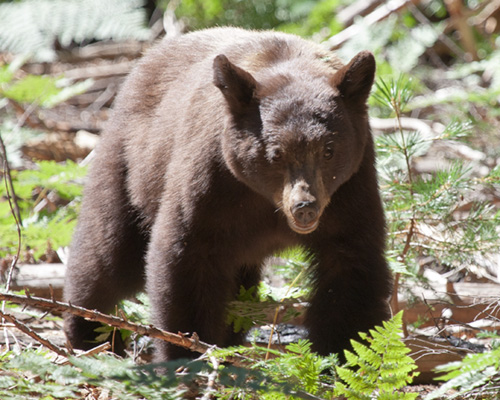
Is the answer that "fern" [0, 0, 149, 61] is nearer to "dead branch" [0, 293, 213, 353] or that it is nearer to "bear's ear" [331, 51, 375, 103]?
"bear's ear" [331, 51, 375, 103]

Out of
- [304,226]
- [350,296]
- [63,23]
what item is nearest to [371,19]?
[63,23]

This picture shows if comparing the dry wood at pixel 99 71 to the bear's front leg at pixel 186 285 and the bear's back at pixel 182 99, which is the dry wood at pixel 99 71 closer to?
the bear's back at pixel 182 99

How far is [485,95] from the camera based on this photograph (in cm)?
838

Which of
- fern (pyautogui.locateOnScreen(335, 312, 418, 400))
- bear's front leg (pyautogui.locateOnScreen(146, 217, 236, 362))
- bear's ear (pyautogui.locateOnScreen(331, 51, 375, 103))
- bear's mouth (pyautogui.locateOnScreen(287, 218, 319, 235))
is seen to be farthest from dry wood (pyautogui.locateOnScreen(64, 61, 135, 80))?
fern (pyautogui.locateOnScreen(335, 312, 418, 400))

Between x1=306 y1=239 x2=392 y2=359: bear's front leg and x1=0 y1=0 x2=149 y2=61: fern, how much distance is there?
801cm

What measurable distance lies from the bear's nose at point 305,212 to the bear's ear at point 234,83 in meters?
0.82

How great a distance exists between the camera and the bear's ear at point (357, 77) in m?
4.43

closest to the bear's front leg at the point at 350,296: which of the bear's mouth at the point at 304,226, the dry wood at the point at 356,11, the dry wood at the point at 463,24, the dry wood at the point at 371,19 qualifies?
the bear's mouth at the point at 304,226

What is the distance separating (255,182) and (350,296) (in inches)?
40.0

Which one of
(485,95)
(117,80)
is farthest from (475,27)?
(117,80)

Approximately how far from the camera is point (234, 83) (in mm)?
4379

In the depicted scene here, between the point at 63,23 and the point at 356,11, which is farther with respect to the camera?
the point at 63,23

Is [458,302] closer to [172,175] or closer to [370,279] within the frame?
[370,279]

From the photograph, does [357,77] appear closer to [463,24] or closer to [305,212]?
[305,212]
